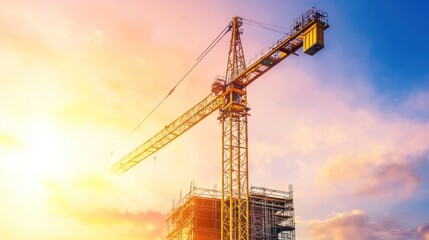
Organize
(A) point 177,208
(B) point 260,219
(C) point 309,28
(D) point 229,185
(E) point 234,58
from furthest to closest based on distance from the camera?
(A) point 177,208 < (B) point 260,219 < (E) point 234,58 < (D) point 229,185 < (C) point 309,28

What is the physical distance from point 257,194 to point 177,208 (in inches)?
526

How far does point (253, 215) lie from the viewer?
72.9 m

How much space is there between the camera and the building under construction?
73250mm

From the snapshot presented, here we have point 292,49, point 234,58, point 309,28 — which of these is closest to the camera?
point 309,28

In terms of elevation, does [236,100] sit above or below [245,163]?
above

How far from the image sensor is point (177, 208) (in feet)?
263

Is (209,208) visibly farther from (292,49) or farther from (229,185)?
(292,49)

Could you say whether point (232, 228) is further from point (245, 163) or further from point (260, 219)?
point (260, 219)

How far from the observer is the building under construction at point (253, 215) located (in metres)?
73.2

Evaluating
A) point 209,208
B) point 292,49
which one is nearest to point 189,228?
point 209,208

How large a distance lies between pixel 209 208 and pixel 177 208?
661cm

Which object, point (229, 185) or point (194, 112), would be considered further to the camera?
point (194, 112)

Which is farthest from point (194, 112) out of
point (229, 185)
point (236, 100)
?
point (229, 185)

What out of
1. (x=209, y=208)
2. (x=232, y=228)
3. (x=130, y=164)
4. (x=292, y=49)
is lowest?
(x=232, y=228)
